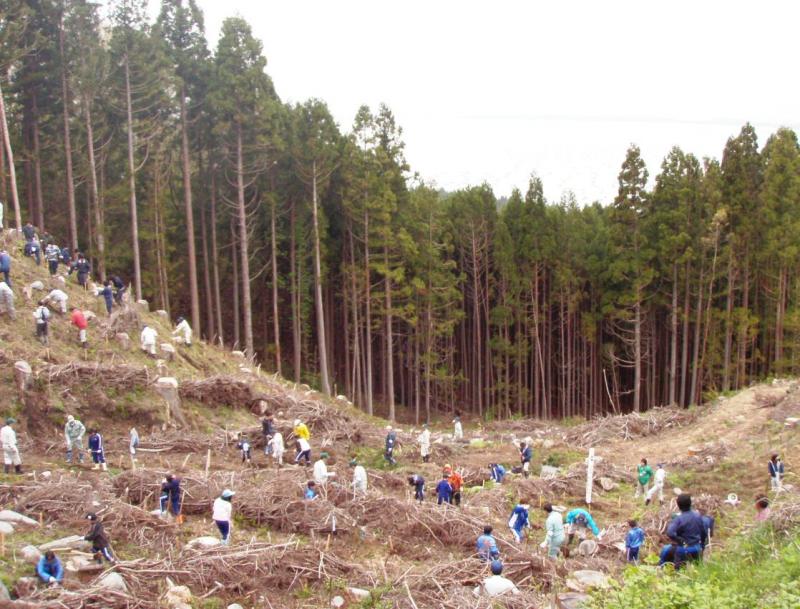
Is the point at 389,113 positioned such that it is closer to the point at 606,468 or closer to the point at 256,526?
A: the point at 606,468

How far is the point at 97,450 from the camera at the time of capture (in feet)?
46.8

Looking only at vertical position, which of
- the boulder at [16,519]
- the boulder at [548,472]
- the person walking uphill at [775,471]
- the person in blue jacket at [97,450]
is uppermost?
the person in blue jacket at [97,450]

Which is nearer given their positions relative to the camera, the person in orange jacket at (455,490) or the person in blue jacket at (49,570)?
the person in blue jacket at (49,570)

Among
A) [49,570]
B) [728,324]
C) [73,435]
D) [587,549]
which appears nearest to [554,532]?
[587,549]

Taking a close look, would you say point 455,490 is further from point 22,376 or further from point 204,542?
point 22,376

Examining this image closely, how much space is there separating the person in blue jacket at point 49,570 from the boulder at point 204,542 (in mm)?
1957

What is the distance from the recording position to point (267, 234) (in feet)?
115

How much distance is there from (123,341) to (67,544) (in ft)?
34.9

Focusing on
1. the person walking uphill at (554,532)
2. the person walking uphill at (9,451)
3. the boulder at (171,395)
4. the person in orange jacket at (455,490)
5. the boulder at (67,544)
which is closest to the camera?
A: the boulder at (67,544)

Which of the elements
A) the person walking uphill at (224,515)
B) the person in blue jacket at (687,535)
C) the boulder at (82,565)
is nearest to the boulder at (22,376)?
the boulder at (82,565)

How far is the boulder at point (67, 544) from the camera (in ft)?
33.0

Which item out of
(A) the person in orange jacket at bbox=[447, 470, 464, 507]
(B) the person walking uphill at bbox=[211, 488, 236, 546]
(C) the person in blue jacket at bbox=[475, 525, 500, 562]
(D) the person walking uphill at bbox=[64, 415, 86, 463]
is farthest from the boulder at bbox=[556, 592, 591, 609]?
(D) the person walking uphill at bbox=[64, 415, 86, 463]

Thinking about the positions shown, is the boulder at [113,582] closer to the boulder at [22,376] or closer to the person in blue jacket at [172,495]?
the person in blue jacket at [172,495]

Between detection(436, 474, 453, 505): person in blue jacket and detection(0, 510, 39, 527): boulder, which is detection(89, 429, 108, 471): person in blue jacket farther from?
detection(436, 474, 453, 505): person in blue jacket
